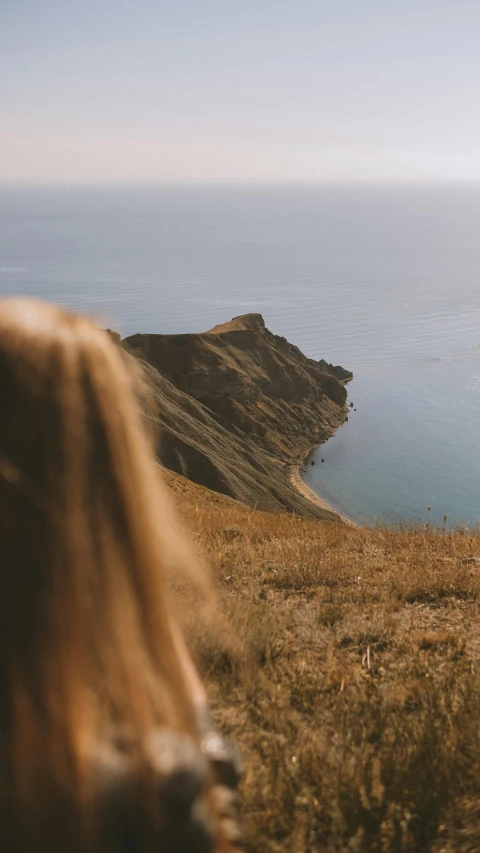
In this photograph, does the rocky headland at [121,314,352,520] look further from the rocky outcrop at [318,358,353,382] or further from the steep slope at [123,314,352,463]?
the rocky outcrop at [318,358,353,382]

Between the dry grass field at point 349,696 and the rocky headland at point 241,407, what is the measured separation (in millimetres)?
29870

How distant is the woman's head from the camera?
1.44m

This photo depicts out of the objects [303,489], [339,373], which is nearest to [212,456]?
[303,489]

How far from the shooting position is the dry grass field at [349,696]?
105 inches

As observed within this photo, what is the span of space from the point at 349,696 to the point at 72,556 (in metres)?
3.01

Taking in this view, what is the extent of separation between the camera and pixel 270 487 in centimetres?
5434

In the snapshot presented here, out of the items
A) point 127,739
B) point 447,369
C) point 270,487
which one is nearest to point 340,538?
point 127,739

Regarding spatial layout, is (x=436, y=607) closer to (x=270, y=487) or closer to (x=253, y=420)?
(x=270, y=487)

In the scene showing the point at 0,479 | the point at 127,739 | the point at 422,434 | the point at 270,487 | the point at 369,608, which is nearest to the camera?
the point at 0,479

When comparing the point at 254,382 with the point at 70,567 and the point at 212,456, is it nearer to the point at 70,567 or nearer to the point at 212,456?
the point at 212,456

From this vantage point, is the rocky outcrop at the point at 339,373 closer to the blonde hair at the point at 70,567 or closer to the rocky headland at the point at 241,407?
the rocky headland at the point at 241,407

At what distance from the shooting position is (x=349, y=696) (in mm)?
3986

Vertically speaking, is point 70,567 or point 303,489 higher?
point 70,567

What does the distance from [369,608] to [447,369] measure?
132m
